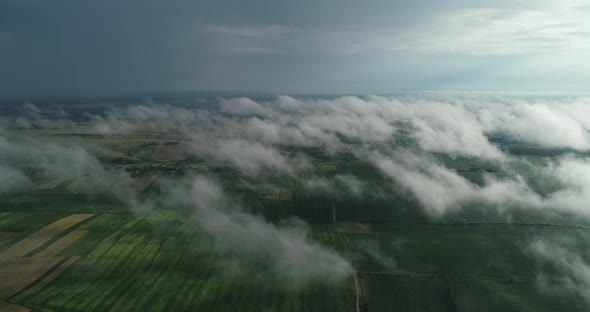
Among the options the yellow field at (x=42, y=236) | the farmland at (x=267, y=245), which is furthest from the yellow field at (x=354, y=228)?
the yellow field at (x=42, y=236)

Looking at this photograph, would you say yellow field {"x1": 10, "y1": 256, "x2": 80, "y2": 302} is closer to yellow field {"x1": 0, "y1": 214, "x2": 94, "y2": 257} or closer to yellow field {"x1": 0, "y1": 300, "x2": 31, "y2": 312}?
yellow field {"x1": 0, "y1": 300, "x2": 31, "y2": 312}

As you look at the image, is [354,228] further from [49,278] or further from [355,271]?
[49,278]

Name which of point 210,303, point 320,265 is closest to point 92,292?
point 210,303

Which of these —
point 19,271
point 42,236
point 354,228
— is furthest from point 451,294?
point 42,236

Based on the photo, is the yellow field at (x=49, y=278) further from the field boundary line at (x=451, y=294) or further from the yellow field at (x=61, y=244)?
the field boundary line at (x=451, y=294)

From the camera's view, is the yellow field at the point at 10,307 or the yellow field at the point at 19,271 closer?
Result: the yellow field at the point at 10,307
